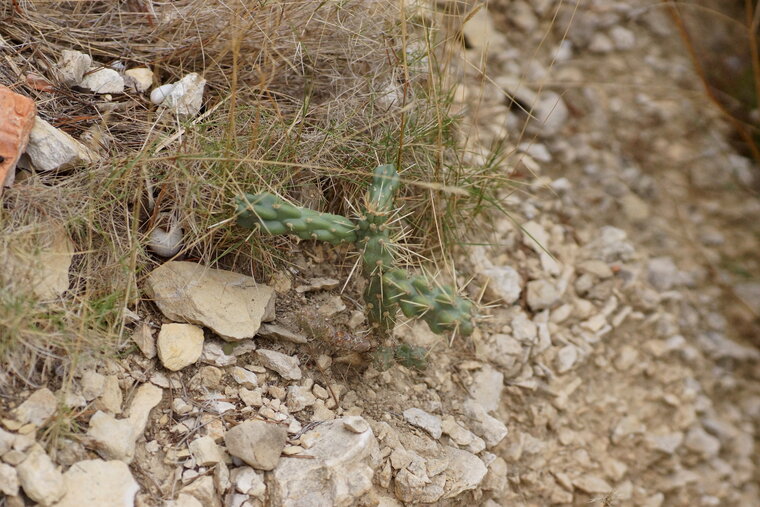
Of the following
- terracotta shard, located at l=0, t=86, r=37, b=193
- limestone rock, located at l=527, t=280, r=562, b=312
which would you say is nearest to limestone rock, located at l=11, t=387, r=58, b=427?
terracotta shard, located at l=0, t=86, r=37, b=193

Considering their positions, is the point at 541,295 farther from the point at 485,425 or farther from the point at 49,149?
the point at 49,149

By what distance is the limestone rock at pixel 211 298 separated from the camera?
1771 millimetres

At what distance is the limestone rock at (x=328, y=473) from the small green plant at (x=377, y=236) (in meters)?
0.33

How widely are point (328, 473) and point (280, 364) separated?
32 centimetres

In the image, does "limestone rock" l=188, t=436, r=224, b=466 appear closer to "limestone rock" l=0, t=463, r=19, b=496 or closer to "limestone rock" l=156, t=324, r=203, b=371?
"limestone rock" l=156, t=324, r=203, b=371

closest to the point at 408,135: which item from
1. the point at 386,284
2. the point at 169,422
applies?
the point at 386,284

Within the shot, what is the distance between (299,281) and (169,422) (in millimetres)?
532

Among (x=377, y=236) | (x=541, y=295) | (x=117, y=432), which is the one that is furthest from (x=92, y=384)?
(x=541, y=295)

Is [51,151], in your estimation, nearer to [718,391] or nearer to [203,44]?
[203,44]

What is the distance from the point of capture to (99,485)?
1441mm

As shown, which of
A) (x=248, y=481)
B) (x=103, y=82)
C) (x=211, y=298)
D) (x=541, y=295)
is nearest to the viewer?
(x=248, y=481)

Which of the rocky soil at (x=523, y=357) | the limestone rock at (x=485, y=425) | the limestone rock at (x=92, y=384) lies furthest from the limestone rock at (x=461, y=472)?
the limestone rock at (x=92, y=384)

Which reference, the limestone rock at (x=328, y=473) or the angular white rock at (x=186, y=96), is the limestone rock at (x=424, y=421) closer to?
the limestone rock at (x=328, y=473)

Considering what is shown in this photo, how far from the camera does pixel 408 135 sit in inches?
82.0
